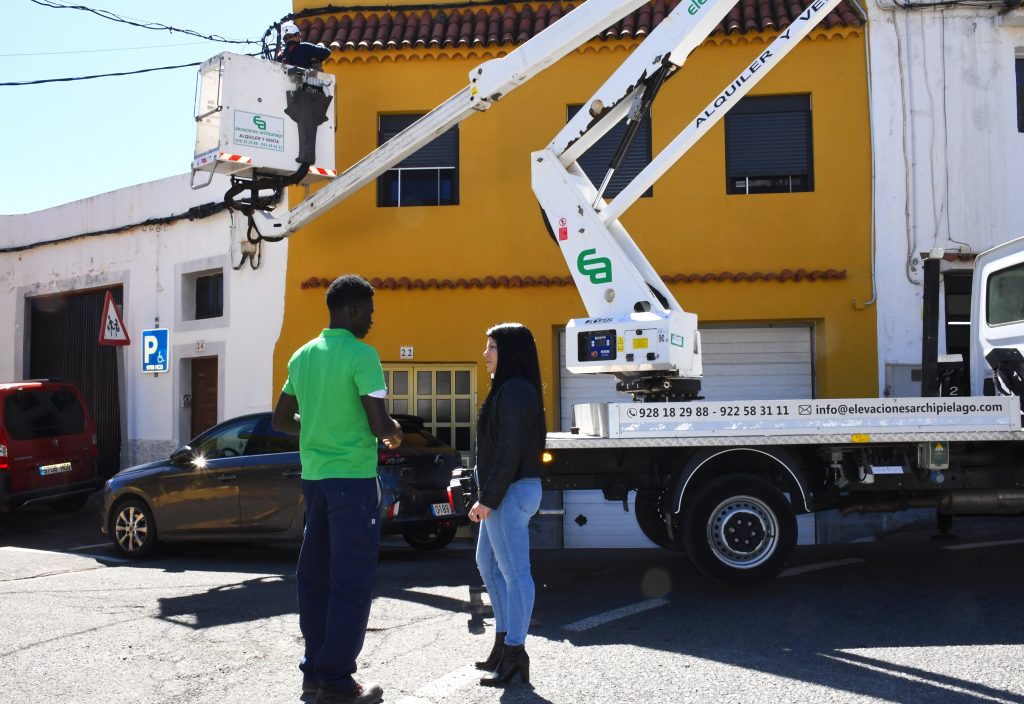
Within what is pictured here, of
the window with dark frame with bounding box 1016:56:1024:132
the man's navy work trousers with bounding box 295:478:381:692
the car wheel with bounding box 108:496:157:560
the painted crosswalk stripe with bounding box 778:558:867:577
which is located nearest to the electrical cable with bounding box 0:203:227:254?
the car wheel with bounding box 108:496:157:560

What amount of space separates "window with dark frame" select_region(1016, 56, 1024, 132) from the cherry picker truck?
435 cm

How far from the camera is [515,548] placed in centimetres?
482

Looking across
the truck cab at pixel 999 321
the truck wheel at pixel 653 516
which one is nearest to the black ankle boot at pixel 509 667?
the truck wheel at pixel 653 516

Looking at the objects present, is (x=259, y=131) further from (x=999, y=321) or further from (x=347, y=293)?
(x=999, y=321)

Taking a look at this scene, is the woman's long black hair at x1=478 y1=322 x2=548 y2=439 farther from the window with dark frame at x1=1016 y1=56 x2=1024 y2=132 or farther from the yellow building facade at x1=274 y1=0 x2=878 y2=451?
the window with dark frame at x1=1016 y1=56 x2=1024 y2=132

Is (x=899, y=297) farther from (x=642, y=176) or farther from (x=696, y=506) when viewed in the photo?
(x=696, y=506)

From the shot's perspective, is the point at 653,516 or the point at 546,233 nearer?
the point at 653,516

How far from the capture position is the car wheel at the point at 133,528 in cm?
978

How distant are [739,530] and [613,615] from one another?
1123 millimetres

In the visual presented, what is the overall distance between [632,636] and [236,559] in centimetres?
525

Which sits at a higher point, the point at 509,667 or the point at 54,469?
the point at 54,469

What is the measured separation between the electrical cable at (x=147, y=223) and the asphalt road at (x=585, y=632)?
573 centimetres

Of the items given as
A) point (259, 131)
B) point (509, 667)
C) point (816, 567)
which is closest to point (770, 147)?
point (816, 567)

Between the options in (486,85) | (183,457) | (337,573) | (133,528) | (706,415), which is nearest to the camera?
(337,573)
